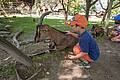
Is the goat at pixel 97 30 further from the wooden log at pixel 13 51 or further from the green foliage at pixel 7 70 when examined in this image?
the green foliage at pixel 7 70

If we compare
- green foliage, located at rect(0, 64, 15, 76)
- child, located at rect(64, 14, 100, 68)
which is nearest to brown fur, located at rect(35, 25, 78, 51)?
child, located at rect(64, 14, 100, 68)

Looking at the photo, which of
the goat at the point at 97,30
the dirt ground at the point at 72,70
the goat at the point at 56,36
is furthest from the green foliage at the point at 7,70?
the goat at the point at 97,30

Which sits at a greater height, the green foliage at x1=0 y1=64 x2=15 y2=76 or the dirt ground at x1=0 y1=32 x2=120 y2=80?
the green foliage at x1=0 y1=64 x2=15 y2=76

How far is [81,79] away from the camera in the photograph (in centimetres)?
241

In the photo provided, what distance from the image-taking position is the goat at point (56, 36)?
3.10 m

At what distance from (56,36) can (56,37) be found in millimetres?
38

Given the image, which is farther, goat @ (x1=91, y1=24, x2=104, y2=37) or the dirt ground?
goat @ (x1=91, y1=24, x2=104, y2=37)

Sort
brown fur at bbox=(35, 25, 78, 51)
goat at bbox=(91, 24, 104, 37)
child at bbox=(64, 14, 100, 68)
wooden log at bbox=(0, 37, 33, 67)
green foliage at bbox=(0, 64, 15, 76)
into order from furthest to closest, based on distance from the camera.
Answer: goat at bbox=(91, 24, 104, 37) < brown fur at bbox=(35, 25, 78, 51) < green foliage at bbox=(0, 64, 15, 76) < child at bbox=(64, 14, 100, 68) < wooden log at bbox=(0, 37, 33, 67)

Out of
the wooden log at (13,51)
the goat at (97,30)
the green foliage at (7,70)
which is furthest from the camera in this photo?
the goat at (97,30)

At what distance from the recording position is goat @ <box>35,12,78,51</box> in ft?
10.2

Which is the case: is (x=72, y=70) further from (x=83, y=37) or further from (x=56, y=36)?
(x=56, y=36)

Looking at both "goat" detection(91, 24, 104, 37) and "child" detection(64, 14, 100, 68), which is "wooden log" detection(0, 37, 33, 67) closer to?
"child" detection(64, 14, 100, 68)

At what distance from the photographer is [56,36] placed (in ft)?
11.0

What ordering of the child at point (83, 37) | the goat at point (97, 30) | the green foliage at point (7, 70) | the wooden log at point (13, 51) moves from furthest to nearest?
the goat at point (97, 30) < the green foliage at point (7, 70) < the child at point (83, 37) < the wooden log at point (13, 51)
